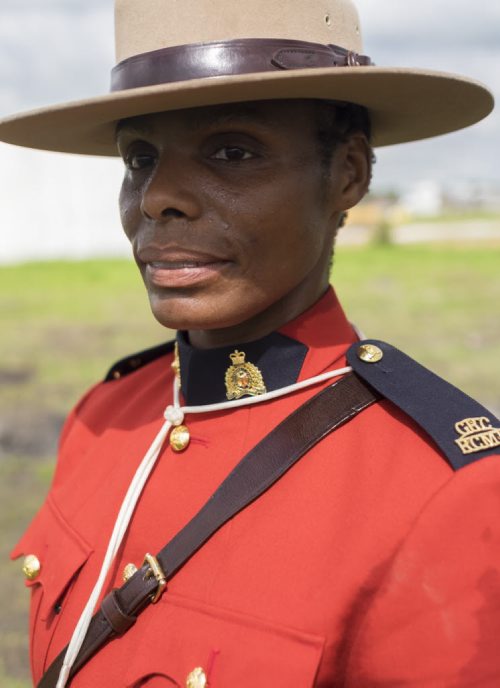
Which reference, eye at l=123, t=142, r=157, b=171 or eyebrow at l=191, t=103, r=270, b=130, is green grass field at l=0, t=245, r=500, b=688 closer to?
eye at l=123, t=142, r=157, b=171

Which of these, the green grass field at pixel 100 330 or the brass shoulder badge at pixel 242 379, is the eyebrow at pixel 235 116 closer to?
the brass shoulder badge at pixel 242 379

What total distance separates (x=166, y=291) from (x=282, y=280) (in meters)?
0.24

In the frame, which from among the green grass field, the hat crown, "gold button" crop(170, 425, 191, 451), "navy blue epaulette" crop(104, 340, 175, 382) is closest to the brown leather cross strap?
"gold button" crop(170, 425, 191, 451)

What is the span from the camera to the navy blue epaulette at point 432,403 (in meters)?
1.65

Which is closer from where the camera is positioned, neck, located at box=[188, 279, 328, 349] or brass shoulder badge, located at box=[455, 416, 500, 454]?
brass shoulder badge, located at box=[455, 416, 500, 454]

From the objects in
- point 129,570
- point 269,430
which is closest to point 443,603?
point 269,430

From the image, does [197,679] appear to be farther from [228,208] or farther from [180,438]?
[228,208]

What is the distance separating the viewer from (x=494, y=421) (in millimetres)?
1769

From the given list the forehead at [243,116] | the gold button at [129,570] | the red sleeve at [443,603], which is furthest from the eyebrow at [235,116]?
the gold button at [129,570]

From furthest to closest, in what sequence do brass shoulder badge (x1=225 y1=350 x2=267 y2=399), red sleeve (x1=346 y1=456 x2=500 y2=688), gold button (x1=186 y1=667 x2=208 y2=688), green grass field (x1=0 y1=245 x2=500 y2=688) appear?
1. green grass field (x1=0 y1=245 x2=500 y2=688)
2. brass shoulder badge (x1=225 y1=350 x2=267 y2=399)
3. gold button (x1=186 y1=667 x2=208 y2=688)
4. red sleeve (x1=346 y1=456 x2=500 y2=688)

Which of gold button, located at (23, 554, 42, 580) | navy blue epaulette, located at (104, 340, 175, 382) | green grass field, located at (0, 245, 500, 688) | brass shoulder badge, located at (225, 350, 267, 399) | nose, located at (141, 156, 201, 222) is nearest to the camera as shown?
nose, located at (141, 156, 201, 222)

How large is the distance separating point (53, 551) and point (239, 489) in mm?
604

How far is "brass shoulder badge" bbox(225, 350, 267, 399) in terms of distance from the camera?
6.38 ft

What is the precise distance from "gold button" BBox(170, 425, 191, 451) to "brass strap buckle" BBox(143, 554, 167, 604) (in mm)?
300
